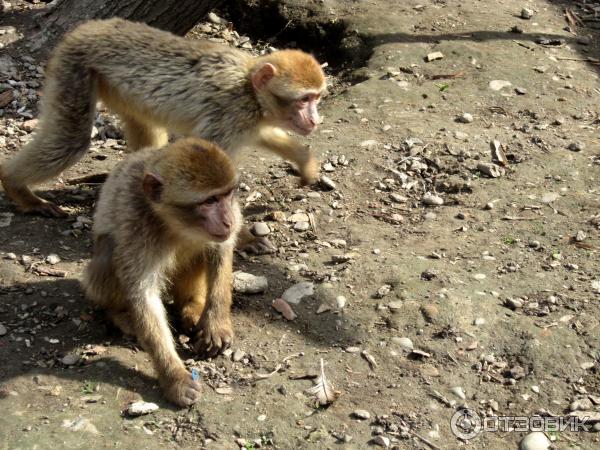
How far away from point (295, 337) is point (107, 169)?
2.90 m

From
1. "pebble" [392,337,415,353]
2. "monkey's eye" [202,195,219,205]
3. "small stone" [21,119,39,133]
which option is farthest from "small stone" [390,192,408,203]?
"small stone" [21,119,39,133]

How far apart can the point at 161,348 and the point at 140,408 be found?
38cm

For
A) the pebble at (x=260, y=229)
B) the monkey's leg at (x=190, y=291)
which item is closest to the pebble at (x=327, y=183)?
the pebble at (x=260, y=229)

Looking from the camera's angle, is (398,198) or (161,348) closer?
(161,348)

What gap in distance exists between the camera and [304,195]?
22.0 feet

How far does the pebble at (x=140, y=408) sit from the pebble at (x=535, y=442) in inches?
82.4

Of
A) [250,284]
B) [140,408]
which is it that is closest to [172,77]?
[250,284]

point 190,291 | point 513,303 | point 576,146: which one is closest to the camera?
point 513,303

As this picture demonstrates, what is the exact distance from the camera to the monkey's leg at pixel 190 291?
17.2ft

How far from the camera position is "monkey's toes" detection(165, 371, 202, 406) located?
450cm

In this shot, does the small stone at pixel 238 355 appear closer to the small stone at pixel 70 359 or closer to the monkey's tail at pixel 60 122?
the small stone at pixel 70 359

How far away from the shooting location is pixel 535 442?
14.1ft

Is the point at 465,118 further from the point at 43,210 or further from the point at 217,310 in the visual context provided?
the point at 43,210

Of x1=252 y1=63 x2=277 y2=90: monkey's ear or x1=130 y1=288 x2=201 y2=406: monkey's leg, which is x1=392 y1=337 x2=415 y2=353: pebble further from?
x1=252 y1=63 x2=277 y2=90: monkey's ear
